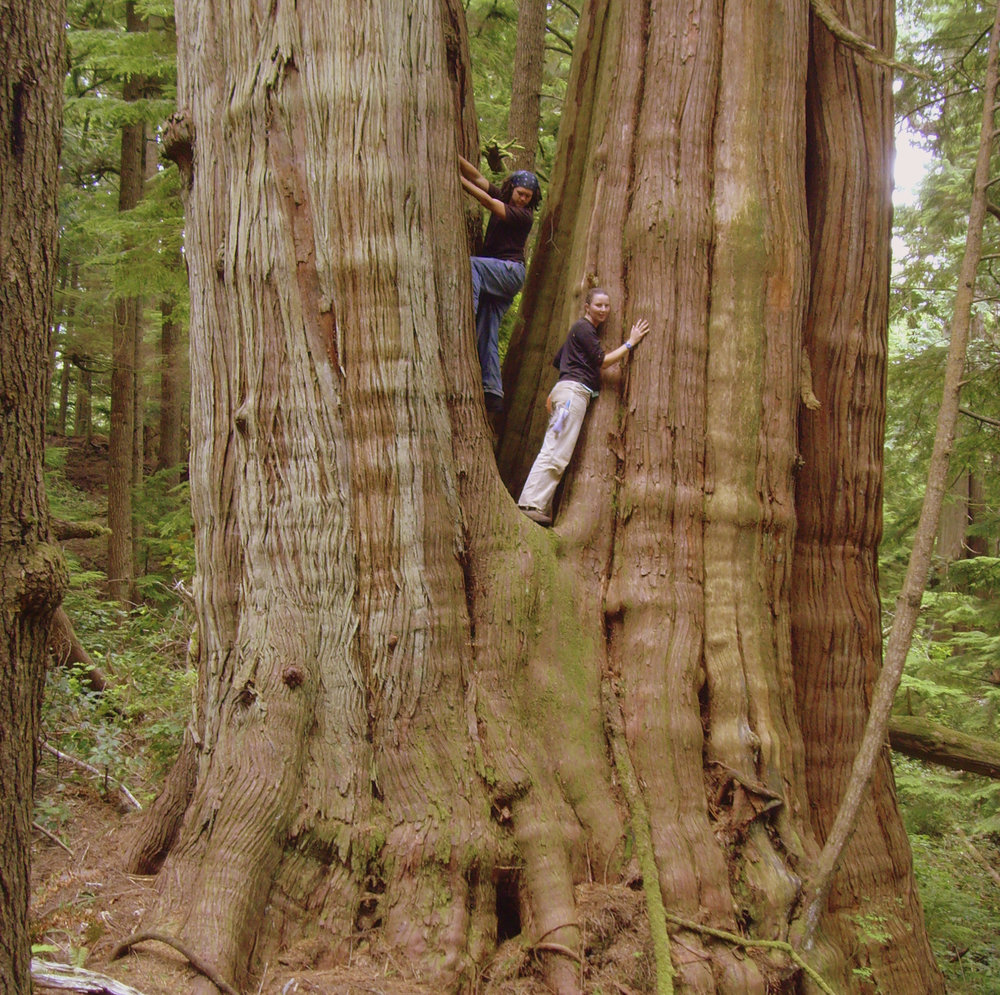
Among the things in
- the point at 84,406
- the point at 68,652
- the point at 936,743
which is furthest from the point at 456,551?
the point at 84,406

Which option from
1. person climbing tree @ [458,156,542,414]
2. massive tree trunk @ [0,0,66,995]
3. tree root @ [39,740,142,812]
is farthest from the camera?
person climbing tree @ [458,156,542,414]

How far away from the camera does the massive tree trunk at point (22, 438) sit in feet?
6.68

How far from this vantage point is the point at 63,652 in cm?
693

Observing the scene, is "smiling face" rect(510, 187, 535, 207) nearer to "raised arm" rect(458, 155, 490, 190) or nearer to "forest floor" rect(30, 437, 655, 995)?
"raised arm" rect(458, 155, 490, 190)

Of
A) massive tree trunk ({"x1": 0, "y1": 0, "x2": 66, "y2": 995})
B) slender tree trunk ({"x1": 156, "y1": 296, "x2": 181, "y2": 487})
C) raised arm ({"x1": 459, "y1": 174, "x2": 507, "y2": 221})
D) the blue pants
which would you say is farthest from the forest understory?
slender tree trunk ({"x1": 156, "y1": 296, "x2": 181, "y2": 487})

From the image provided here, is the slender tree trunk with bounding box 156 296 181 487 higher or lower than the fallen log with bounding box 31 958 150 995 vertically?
higher

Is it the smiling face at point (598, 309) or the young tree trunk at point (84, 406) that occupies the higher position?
the young tree trunk at point (84, 406)

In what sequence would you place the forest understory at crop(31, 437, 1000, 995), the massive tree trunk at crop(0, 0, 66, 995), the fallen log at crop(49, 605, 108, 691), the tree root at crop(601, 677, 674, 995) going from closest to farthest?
the massive tree trunk at crop(0, 0, 66, 995)
the forest understory at crop(31, 437, 1000, 995)
the tree root at crop(601, 677, 674, 995)
the fallen log at crop(49, 605, 108, 691)

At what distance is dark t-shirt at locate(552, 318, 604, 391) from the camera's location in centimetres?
485

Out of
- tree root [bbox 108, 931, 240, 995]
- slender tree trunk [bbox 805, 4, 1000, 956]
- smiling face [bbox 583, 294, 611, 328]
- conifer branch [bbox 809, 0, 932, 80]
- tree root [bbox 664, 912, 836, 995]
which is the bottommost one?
tree root [bbox 664, 912, 836, 995]

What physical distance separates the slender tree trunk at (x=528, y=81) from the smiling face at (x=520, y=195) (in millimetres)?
3307

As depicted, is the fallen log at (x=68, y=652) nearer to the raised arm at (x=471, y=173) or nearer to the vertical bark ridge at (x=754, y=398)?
the raised arm at (x=471, y=173)

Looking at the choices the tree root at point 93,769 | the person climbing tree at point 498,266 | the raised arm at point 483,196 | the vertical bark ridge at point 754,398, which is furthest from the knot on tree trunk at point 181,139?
the tree root at point 93,769

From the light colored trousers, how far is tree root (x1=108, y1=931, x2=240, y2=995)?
106 inches
